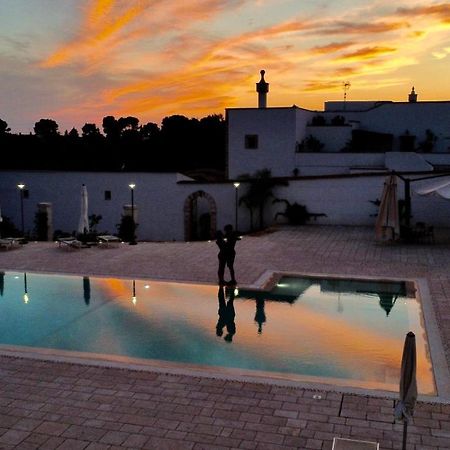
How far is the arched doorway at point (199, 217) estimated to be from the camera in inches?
1080

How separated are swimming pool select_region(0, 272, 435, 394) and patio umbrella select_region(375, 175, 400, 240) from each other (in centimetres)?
468

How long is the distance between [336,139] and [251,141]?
6040 mm

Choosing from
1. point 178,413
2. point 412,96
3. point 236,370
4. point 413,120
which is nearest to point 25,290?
point 236,370

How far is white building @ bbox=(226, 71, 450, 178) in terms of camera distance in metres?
31.8

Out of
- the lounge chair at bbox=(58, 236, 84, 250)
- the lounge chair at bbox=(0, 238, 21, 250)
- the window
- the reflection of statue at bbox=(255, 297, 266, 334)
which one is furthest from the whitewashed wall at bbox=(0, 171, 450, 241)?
the reflection of statue at bbox=(255, 297, 266, 334)

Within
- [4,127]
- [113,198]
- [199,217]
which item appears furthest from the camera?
[4,127]

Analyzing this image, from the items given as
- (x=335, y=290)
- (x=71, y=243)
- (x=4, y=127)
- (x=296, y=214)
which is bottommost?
(x=335, y=290)

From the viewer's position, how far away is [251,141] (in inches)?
1289

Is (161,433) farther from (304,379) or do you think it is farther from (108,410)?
(304,379)

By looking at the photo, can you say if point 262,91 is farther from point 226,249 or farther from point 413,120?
point 226,249

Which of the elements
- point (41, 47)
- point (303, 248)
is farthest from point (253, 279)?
point (41, 47)

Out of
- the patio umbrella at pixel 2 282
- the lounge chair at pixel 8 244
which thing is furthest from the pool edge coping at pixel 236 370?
the lounge chair at pixel 8 244

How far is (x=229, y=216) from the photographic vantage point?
27.2 m

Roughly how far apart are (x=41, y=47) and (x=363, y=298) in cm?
2302
